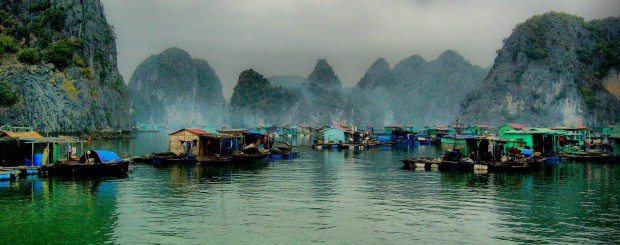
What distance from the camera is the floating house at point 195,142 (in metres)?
47.6

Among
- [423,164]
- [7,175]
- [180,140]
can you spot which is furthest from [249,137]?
[7,175]

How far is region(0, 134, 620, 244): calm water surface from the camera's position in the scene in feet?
63.1

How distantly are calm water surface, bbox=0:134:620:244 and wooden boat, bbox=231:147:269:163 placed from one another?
34.3 feet

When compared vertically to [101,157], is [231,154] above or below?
below

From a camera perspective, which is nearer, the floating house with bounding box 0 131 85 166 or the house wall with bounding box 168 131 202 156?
the floating house with bounding box 0 131 85 166

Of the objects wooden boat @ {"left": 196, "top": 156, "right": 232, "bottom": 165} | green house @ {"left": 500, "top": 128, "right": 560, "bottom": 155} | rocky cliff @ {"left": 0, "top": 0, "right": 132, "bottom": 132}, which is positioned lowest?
wooden boat @ {"left": 196, "top": 156, "right": 232, "bottom": 165}

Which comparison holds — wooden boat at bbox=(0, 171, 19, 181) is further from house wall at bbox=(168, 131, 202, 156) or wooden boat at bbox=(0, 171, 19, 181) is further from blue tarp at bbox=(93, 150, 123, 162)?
house wall at bbox=(168, 131, 202, 156)

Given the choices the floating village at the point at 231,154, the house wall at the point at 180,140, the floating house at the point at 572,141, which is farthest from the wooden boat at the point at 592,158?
the house wall at the point at 180,140

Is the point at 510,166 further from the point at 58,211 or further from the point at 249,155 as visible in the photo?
the point at 58,211

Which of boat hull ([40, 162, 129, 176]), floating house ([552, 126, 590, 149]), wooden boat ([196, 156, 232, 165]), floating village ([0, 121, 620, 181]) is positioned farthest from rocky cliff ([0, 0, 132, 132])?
floating house ([552, 126, 590, 149])

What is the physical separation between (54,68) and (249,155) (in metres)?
61.5

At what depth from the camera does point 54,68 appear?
96.3m

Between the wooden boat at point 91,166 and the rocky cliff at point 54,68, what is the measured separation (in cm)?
5532

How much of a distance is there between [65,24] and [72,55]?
24.1 feet
